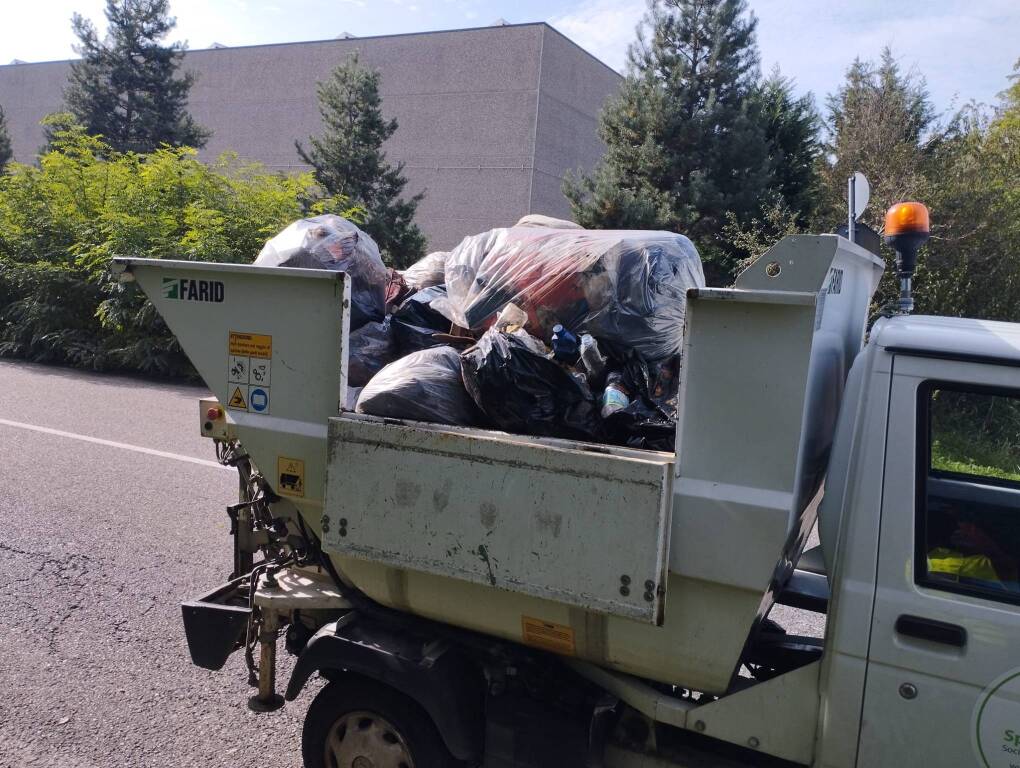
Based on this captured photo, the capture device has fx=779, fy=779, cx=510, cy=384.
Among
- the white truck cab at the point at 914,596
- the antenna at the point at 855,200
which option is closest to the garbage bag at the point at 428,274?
the antenna at the point at 855,200

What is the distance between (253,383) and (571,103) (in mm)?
25914

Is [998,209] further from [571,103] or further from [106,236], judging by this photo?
[571,103]

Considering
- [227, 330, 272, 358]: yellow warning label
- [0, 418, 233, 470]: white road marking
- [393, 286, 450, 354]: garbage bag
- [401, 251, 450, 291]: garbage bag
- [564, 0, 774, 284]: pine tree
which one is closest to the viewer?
[227, 330, 272, 358]: yellow warning label

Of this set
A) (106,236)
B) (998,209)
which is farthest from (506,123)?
(998,209)

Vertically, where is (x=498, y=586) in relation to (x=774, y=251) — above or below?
below

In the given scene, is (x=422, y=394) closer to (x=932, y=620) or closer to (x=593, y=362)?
(x=593, y=362)

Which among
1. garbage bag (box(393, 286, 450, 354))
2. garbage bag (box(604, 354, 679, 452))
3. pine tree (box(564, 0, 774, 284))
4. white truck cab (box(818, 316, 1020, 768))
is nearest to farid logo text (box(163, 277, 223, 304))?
garbage bag (box(393, 286, 450, 354))

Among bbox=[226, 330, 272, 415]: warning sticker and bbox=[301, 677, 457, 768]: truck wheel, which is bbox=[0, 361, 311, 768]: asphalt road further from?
bbox=[226, 330, 272, 415]: warning sticker

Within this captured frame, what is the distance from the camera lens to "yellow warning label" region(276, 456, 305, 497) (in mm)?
2674

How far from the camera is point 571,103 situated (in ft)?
87.4

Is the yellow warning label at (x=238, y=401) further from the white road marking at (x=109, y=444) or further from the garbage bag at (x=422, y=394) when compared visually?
the white road marking at (x=109, y=444)

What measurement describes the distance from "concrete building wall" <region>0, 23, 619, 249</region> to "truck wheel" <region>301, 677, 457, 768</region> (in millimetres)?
23224

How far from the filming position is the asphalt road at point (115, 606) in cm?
327

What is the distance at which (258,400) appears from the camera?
107 inches
